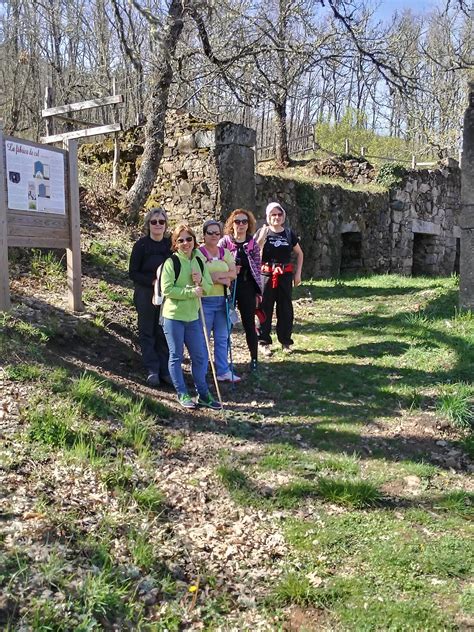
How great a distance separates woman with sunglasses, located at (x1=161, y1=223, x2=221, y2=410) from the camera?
5242 millimetres

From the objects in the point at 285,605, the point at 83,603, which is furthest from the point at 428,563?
the point at 83,603

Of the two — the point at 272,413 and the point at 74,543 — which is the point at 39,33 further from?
the point at 74,543

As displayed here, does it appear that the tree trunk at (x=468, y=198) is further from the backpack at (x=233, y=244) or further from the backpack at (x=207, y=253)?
the backpack at (x=207, y=253)

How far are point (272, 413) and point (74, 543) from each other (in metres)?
2.68

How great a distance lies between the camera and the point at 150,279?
585 centimetres

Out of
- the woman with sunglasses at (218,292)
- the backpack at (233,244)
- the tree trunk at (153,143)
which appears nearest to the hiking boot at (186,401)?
the woman with sunglasses at (218,292)

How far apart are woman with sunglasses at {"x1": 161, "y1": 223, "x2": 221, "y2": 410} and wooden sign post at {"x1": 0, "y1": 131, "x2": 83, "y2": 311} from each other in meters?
1.63

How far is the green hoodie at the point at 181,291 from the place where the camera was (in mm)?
5223

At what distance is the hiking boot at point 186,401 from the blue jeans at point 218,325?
2.63 feet

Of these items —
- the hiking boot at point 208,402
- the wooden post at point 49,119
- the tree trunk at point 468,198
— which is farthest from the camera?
the wooden post at point 49,119

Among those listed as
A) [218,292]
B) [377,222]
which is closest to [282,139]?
[377,222]

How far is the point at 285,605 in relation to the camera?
3004 millimetres

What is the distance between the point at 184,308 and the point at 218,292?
0.74m

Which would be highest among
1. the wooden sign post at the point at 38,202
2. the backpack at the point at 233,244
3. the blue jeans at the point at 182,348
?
the wooden sign post at the point at 38,202
